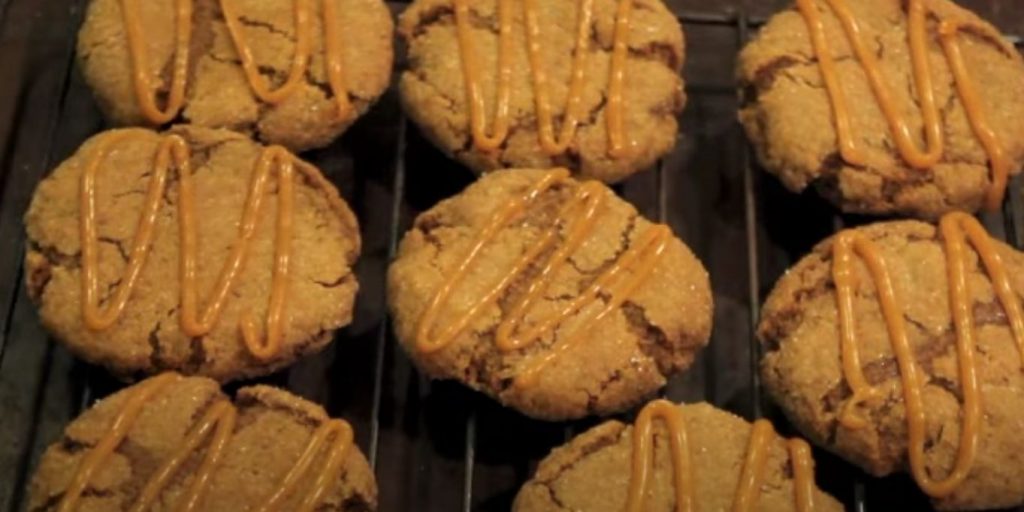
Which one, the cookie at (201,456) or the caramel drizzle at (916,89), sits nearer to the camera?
the cookie at (201,456)

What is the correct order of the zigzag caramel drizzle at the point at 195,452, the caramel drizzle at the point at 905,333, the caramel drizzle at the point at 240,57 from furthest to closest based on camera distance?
the caramel drizzle at the point at 240,57
the caramel drizzle at the point at 905,333
the zigzag caramel drizzle at the point at 195,452

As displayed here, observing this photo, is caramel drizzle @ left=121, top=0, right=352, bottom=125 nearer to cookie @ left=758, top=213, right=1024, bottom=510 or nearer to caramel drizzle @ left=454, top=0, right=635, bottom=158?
caramel drizzle @ left=454, top=0, right=635, bottom=158

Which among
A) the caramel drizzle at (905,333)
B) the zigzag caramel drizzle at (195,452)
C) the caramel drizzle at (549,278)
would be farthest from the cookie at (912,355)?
the zigzag caramel drizzle at (195,452)

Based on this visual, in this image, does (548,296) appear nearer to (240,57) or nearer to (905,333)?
(905,333)

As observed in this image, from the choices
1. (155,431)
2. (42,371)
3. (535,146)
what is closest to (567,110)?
(535,146)

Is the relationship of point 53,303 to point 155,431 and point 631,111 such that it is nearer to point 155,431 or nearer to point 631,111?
point 155,431

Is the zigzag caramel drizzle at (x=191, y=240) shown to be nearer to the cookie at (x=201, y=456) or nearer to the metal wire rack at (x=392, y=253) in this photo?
the cookie at (x=201, y=456)

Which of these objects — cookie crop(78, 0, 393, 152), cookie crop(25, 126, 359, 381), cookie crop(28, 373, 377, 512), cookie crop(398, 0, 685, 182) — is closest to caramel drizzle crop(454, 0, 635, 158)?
cookie crop(398, 0, 685, 182)
